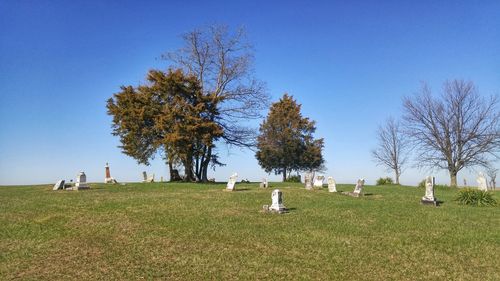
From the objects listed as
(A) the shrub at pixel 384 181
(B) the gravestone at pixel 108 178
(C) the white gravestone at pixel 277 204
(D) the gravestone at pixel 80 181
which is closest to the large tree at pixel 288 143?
(A) the shrub at pixel 384 181

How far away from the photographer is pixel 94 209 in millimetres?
17625

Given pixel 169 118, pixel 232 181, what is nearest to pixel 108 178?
pixel 169 118

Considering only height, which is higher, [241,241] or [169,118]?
[169,118]

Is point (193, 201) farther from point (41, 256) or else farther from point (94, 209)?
point (41, 256)

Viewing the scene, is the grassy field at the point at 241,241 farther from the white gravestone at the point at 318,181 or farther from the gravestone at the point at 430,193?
the white gravestone at the point at 318,181

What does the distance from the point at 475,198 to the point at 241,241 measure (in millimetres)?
14598

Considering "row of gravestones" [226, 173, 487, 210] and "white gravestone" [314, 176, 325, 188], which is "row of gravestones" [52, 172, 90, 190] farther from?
"white gravestone" [314, 176, 325, 188]

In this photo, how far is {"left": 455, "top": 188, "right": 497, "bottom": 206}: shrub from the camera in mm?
21438

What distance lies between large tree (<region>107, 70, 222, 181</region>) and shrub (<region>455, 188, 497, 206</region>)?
59.1 feet

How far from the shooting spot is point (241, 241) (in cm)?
1329

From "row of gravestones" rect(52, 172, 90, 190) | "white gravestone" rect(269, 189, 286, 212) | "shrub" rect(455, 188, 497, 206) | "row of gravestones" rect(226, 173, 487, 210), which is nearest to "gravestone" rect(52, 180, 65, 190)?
"row of gravestones" rect(52, 172, 90, 190)

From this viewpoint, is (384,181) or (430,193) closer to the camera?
(430,193)

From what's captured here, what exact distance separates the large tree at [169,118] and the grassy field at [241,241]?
1304 cm

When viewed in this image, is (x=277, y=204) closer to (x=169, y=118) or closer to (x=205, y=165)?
(x=169, y=118)
